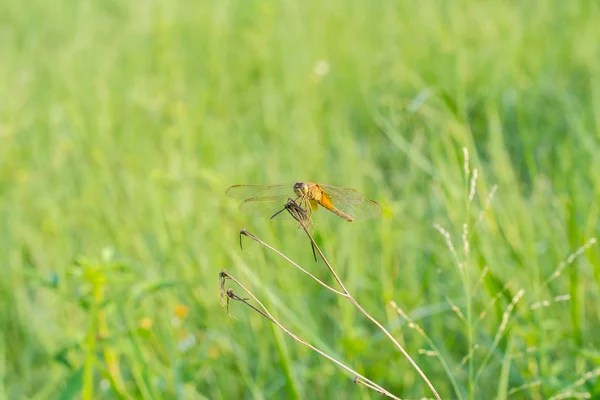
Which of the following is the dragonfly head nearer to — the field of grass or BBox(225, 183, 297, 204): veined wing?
BBox(225, 183, 297, 204): veined wing

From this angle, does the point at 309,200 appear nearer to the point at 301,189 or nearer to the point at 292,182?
the point at 301,189

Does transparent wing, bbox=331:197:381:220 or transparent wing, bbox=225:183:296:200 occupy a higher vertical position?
transparent wing, bbox=225:183:296:200

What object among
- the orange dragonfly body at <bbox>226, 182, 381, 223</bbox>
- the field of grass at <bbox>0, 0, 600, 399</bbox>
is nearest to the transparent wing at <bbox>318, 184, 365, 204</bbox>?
the orange dragonfly body at <bbox>226, 182, 381, 223</bbox>

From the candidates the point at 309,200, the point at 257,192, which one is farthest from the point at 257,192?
the point at 309,200

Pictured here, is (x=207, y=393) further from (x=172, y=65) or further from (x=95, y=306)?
(x=172, y=65)

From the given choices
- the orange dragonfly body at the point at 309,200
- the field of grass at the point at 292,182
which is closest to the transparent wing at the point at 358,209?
the orange dragonfly body at the point at 309,200

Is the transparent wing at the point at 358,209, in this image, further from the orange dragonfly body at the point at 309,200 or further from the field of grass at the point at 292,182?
the field of grass at the point at 292,182

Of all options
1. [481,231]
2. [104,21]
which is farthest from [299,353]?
[104,21]
